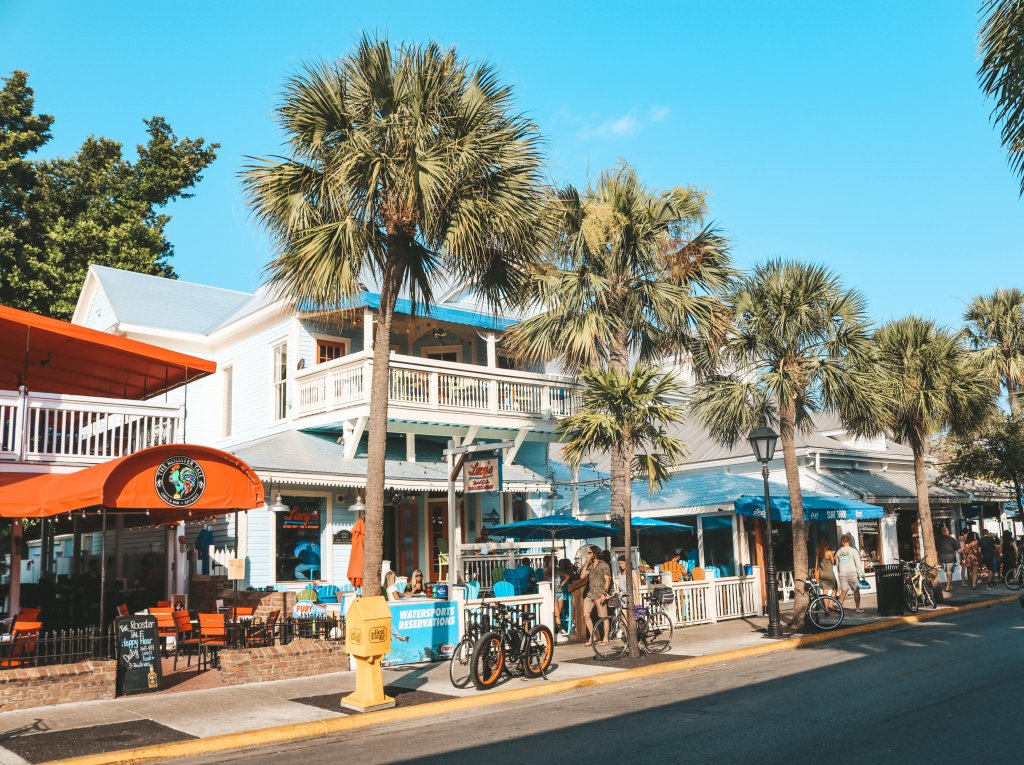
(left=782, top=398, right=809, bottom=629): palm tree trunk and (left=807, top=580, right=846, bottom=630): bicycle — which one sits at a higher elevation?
(left=782, top=398, right=809, bottom=629): palm tree trunk

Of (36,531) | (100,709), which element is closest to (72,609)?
(100,709)

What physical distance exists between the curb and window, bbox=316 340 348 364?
11627mm

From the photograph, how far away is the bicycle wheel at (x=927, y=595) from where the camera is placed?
22.1 m

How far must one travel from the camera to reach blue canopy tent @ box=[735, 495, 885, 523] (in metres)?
21.8

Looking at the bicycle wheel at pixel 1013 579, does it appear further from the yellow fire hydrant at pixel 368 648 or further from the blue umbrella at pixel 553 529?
the yellow fire hydrant at pixel 368 648

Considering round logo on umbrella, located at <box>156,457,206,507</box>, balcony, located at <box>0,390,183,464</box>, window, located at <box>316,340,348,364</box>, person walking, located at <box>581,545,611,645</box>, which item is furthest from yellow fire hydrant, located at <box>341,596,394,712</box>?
window, located at <box>316,340,348,364</box>

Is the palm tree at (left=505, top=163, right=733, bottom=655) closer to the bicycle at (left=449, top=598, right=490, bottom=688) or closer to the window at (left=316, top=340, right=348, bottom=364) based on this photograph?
the window at (left=316, top=340, right=348, bottom=364)

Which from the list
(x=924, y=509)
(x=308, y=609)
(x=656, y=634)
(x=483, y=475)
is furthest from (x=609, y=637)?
(x=924, y=509)

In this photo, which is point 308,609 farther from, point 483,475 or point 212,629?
point 483,475

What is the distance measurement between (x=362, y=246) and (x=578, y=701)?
22.1 feet

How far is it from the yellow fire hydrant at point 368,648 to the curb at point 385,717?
0.27m

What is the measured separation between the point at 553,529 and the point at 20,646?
9634 millimetres

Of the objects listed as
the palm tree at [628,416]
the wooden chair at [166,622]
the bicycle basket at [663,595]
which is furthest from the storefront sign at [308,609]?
the bicycle basket at [663,595]

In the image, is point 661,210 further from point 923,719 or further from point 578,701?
point 923,719
